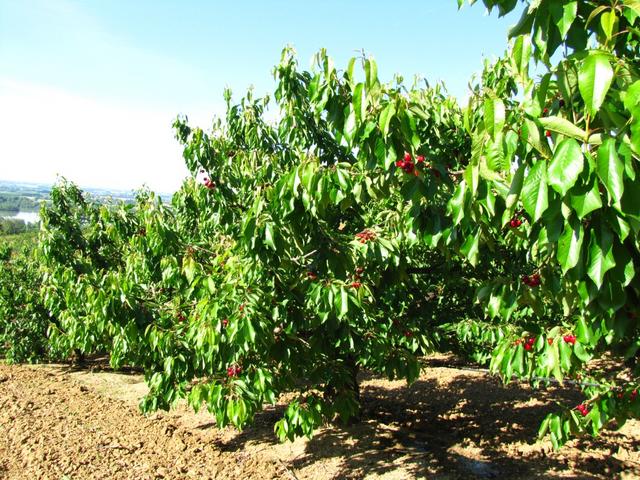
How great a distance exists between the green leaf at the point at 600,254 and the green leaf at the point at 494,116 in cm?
42

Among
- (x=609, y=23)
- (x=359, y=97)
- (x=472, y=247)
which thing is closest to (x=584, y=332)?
(x=472, y=247)

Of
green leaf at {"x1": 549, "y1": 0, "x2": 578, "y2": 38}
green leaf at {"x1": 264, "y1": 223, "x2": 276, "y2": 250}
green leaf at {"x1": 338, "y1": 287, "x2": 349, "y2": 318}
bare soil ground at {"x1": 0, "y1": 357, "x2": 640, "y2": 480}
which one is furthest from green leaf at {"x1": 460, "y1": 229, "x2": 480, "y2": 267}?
bare soil ground at {"x1": 0, "y1": 357, "x2": 640, "y2": 480}

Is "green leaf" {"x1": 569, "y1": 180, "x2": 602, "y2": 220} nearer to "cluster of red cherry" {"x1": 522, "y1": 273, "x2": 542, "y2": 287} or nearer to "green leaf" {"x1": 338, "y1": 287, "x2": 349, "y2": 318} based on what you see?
"cluster of red cherry" {"x1": 522, "y1": 273, "x2": 542, "y2": 287}

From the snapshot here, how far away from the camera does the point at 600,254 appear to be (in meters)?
1.28

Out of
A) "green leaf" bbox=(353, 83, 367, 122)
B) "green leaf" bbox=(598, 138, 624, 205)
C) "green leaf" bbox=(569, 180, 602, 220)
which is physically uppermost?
"green leaf" bbox=(353, 83, 367, 122)

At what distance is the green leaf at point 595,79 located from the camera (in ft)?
3.26

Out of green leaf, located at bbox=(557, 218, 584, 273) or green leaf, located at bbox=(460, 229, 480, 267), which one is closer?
green leaf, located at bbox=(557, 218, 584, 273)

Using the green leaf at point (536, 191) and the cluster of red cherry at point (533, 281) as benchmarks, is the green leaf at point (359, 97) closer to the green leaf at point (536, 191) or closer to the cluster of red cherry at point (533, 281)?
the green leaf at point (536, 191)

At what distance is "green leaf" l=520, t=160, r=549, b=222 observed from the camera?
1.19 metres

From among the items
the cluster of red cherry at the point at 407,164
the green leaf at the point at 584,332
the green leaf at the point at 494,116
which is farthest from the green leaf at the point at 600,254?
the cluster of red cherry at the point at 407,164

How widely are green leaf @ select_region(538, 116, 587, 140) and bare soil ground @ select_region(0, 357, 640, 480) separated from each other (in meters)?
4.73

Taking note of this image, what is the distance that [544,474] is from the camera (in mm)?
4891

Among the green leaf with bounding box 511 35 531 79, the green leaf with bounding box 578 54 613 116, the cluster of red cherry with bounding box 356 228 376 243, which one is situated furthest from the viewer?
the cluster of red cherry with bounding box 356 228 376 243

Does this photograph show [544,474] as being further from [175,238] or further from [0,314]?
[0,314]
